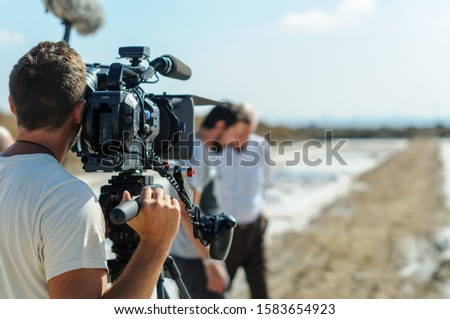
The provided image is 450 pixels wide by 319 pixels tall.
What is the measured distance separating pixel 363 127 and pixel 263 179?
82145mm

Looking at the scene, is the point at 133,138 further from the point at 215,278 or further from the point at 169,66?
the point at 215,278

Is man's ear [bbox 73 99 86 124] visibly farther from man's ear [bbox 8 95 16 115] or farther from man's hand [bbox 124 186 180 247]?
man's hand [bbox 124 186 180 247]

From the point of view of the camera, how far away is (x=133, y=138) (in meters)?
1.62

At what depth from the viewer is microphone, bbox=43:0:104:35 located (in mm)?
2535

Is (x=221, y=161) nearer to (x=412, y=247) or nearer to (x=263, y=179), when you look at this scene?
(x=263, y=179)

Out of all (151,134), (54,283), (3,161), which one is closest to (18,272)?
(54,283)

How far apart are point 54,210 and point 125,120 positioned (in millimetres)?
356

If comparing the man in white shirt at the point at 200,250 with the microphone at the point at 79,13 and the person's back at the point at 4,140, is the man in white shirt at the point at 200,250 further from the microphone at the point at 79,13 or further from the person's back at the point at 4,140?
the person's back at the point at 4,140

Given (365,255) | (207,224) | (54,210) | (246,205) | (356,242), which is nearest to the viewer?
(54,210)

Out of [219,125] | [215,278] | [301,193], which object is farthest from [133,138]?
[301,193]

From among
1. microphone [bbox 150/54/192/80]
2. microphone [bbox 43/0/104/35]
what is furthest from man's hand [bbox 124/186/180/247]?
microphone [bbox 43/0/104/35]

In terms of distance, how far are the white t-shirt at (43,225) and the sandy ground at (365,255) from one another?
380 cm

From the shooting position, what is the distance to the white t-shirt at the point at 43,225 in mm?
1338

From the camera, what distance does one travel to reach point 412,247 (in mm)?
7516
